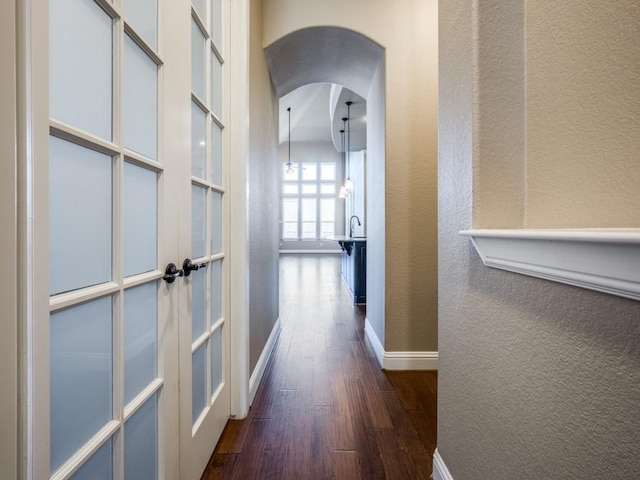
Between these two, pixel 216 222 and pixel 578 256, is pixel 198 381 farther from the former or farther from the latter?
pixel 578 256

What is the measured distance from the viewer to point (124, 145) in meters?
0.87

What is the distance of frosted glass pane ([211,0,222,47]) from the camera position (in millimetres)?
1581

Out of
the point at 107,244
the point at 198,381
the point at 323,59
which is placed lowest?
the point at 198,381

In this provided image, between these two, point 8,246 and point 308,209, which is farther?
point 308,209

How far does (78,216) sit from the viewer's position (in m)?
0.70

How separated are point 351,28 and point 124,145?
2.10 m

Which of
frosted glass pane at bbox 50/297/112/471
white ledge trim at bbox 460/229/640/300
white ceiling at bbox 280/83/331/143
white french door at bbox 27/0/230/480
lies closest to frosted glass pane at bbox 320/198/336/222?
white ceiling at bbox 280/83/331/143

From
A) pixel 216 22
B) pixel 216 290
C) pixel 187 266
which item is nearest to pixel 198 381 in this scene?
pixel 216 290

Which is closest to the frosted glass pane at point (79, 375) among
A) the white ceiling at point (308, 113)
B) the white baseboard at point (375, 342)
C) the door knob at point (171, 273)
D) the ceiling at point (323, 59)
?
the door knob at point (171, 273)

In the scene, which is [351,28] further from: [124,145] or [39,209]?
[39,209]

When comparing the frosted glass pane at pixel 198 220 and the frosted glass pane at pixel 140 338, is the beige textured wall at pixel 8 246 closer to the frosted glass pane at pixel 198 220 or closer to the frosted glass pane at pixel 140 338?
the frosted glass pane at pixel 140 338

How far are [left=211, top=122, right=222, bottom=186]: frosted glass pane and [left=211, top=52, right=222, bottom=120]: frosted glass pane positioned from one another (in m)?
0.08

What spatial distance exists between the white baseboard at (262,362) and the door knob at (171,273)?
1144 millimetres

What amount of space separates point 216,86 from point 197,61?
0.26 meters
